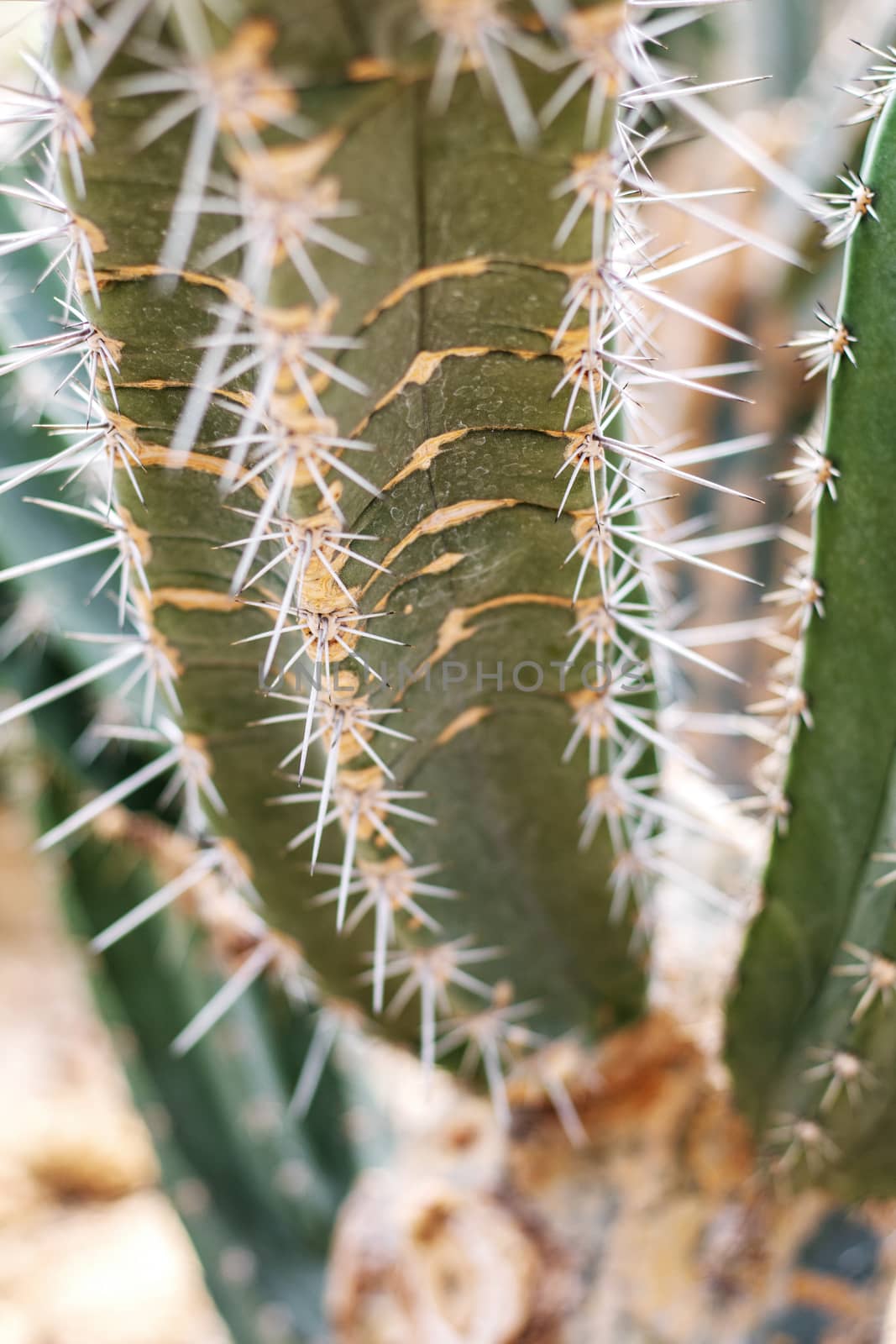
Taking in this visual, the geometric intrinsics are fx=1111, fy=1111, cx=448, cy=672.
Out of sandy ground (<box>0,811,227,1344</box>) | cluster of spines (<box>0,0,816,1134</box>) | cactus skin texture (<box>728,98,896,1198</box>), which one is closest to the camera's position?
cluster of spines (<box>0,0,816,1134</box>)

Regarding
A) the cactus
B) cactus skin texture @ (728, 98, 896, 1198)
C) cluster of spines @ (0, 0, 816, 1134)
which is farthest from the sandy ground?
cactus skin texture @ (728, 98, 896, 1198)

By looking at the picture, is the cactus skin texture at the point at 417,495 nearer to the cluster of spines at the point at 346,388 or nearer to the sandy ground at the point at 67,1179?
the cluster of spines at the point at 346,388

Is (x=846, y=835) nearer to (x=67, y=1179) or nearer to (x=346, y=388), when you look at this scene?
(x=346, y=388)

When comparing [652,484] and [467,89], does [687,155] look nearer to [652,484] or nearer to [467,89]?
[652,484]

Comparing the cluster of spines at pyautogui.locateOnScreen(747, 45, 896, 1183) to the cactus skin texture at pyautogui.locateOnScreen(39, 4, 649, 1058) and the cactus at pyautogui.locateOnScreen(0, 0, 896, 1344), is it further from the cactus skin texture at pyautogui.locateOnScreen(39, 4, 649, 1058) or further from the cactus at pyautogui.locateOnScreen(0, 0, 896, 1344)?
the cactus skin texture at pyautogui.locateOnScreen(39, 4, 649, 1058)

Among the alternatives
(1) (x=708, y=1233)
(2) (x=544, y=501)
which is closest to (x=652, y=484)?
(2) (x=544, y=501)

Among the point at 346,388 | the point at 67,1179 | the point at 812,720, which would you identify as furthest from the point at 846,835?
the point at 67,1179
